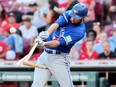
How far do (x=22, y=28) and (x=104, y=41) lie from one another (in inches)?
79.4

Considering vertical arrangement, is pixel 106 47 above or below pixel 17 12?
below

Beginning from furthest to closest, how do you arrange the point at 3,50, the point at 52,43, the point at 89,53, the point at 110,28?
1. the point at 110,28
2. the point at 3,50
3. the point at 89,53
4. the point at 52,43

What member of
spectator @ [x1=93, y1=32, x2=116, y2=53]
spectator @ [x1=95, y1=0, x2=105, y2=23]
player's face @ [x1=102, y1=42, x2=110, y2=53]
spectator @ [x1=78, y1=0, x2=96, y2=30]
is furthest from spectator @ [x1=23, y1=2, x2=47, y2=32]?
player's face @ [x1=102, y1=42, x2=110, y2=53]

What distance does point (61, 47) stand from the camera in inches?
253

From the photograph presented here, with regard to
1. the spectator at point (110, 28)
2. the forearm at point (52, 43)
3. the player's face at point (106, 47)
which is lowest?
the player's face at point (106, 47)

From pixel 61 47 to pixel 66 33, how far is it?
0.74 ft

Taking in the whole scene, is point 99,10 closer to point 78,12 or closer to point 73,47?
point 73,47

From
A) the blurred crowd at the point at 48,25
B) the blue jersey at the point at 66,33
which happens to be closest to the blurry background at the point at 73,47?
the blurred crowd at the point at 48,25

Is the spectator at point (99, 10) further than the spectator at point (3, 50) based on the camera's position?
Yes

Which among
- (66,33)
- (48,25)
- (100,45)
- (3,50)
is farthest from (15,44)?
(66,33)

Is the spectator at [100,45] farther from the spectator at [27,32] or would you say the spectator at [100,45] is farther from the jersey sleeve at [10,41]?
the jersey sleeve at [10,41]

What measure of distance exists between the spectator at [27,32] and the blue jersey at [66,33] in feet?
9.73

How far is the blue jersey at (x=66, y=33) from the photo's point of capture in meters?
6.31

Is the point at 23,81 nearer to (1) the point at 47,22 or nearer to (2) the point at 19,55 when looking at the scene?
(2) the point at 19,55
